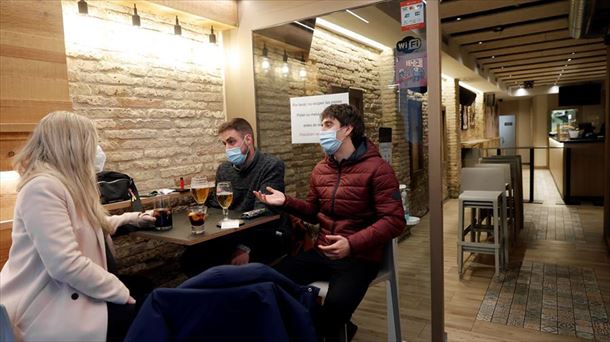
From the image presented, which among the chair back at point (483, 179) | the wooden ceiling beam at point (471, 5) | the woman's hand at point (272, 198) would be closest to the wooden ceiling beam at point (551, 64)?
the wooden ceiling beam at point (471, 5)

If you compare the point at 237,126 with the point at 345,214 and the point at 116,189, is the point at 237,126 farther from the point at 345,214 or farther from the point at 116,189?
the point at 345,214

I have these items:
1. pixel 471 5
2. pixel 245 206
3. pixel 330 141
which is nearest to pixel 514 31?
pixel 471 5

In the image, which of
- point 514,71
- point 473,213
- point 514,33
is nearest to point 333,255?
point 473,213

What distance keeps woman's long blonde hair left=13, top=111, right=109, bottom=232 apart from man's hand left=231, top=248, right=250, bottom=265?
92 centimetres

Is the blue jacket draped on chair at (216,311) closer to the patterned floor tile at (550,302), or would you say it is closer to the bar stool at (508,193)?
the patterned floor tile at (550,302)

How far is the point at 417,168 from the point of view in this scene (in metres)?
2.57

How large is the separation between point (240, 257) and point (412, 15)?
177 centimetres

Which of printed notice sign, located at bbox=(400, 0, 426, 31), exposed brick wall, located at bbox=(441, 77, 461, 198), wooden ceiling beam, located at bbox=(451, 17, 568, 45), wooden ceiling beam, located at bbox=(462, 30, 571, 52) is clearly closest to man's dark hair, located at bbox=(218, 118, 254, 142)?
printed notice sign, located at bbox=(400, 0, 426, 31)

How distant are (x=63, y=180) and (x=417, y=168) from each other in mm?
1897

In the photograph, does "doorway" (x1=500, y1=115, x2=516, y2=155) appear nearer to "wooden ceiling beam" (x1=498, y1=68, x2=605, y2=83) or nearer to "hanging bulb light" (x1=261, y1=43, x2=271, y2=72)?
"wooden ceiling beam" (x1=498, y1=68, x2=605, y2=83)

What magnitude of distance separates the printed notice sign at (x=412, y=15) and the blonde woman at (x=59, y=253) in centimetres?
184

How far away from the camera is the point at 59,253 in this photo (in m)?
1.48

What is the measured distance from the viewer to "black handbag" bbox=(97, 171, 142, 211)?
2.35 metres

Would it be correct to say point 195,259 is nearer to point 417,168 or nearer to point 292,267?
point 292,267
